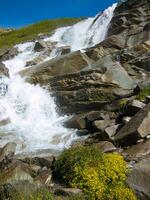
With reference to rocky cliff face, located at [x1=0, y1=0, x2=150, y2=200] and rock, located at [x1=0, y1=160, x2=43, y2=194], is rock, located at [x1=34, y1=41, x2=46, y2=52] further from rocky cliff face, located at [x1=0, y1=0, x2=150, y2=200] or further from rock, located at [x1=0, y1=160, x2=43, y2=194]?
rock, located at [x1=0, y1=160, x2=43, y2=194]

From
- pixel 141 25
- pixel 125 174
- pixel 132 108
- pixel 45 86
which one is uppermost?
pixel 141 25

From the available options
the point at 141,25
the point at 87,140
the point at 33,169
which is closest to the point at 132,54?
the point at 141,25

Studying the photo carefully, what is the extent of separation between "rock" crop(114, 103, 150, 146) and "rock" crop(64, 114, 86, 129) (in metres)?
6.61

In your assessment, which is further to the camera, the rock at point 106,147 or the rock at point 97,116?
the rock at point 97,116

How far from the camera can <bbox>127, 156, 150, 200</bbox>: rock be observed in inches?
622

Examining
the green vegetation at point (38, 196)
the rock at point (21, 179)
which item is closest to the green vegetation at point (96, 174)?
the rock at point (21, 179)

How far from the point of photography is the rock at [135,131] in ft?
68.5

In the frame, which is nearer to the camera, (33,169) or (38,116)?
(33,169)

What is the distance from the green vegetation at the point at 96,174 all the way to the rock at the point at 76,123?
10615mm

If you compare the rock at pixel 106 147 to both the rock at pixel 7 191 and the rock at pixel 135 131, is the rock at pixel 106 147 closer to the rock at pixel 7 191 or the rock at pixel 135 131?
the rock at pixel 135 131

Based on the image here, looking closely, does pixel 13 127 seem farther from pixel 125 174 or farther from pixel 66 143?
pixel 125 174

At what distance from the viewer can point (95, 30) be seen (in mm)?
59375

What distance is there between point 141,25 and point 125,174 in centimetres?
3349

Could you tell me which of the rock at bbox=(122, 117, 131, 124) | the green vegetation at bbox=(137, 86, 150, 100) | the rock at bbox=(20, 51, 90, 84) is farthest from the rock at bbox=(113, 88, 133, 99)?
the rock at bbox=(122, 117, 131, 124)
